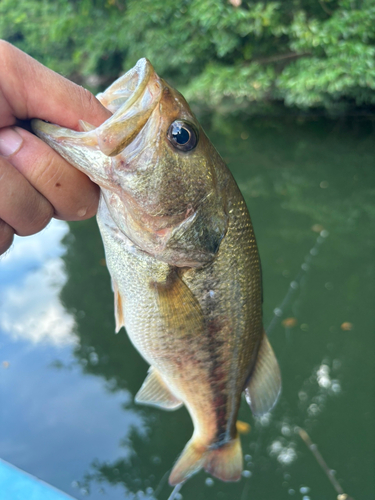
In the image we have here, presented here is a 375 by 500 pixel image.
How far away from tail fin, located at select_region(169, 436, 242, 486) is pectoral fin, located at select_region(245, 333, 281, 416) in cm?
23

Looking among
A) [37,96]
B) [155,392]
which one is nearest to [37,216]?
[37,96]

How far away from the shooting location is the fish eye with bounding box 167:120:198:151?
115 cm

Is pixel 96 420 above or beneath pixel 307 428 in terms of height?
above

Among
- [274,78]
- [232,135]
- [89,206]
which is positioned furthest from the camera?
[232,135]

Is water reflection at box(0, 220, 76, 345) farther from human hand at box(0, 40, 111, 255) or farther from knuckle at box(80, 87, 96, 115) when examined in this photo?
knuckle at box(80, 87, 96, 115)

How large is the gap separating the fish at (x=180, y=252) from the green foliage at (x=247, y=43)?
392cm

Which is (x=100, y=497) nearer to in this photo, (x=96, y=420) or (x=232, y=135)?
(x=96, y=420)

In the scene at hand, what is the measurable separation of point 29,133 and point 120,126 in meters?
0.27

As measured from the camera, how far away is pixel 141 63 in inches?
43.4

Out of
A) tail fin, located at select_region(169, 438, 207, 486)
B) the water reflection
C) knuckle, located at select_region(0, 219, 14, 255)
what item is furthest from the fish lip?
the water reflection

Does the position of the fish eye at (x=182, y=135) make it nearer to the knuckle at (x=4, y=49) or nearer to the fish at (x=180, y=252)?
the fish at (x=180, y=252)

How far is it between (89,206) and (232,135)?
337 inches

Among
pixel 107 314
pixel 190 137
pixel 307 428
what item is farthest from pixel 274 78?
pixel 190 137

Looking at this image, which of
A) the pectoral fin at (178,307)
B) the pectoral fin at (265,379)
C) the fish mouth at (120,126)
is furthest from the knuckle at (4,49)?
the pectoral fin at (265,379)
